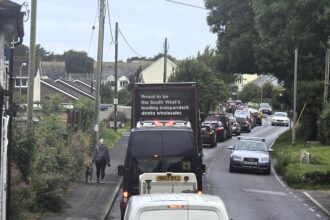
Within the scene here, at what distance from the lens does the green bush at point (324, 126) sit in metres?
36.8

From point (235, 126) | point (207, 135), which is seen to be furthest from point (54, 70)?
point (207, 135)

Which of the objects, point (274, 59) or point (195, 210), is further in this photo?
point (274, 59)

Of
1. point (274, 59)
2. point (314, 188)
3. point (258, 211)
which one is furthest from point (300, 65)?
point (258, 211)

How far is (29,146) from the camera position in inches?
622

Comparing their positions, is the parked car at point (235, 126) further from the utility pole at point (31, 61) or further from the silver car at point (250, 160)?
the utility pole at point (31, 61)

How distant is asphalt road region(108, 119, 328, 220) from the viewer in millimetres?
18578

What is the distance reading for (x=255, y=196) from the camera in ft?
73.6

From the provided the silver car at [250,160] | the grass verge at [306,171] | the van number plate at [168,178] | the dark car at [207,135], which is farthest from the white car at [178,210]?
the dark car at [207,135]

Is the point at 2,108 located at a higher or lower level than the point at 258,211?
higher

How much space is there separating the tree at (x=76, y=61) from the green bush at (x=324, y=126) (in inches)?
4334

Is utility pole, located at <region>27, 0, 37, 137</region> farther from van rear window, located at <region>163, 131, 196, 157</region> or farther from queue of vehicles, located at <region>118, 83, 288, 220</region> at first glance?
van rear window, located at <region>163, 131, 196, 157</region>

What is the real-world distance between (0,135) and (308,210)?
10.4 metres

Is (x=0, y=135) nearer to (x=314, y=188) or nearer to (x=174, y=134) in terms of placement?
(x=174, y=134)

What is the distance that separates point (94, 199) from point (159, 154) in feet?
18.7
